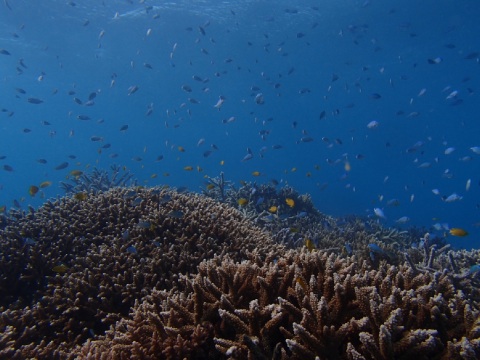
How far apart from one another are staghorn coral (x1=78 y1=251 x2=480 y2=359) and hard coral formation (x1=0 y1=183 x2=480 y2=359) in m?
0.01

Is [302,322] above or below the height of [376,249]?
below

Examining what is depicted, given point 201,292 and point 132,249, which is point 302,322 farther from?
point 132,249

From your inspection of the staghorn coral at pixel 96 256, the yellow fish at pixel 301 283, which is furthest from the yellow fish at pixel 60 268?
the yellow fish at pixel 301 283

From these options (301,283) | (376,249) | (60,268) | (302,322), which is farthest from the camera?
(376,249)

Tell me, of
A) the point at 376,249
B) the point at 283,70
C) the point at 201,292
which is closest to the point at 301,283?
the point at 201,292

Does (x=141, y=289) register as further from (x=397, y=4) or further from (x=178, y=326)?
(x=397, y=4)

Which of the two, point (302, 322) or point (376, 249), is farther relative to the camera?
point (376, 249)

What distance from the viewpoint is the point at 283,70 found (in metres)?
53.2

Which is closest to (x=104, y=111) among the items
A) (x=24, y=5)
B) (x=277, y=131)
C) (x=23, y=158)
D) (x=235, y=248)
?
(x=277, y=131)

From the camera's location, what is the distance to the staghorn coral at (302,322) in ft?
7.67

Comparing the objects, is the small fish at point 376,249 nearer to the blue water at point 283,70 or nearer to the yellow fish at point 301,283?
the yellow fish at point 301,283

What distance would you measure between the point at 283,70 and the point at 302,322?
5450 centimetres

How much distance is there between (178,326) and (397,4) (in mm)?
34839

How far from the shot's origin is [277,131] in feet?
401
